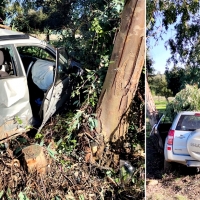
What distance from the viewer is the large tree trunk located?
86.0 inches

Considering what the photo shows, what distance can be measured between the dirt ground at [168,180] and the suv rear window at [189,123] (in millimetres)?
214

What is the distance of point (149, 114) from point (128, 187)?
1.33 m

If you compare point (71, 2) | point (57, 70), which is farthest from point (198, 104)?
point (71, 2)

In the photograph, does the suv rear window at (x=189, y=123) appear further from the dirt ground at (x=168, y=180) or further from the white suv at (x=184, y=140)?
the dirt ground at (x=168, y=180)

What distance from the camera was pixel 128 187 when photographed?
286 cm

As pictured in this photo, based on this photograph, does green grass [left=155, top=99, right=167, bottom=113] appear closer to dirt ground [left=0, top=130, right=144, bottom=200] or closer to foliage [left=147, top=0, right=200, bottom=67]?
foliage [left=147, top=0, right=200, bottom=67]

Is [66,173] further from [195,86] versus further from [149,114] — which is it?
[195,86]

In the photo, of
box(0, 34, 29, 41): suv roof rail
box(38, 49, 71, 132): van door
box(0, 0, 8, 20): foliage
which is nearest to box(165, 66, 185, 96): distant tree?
box(38, 49, 71, 132): van door

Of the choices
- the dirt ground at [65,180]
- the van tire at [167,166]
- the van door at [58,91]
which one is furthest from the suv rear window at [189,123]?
the van door at [58,91]

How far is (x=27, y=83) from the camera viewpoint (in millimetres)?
3246

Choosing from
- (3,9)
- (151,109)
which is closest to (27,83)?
(151,109)

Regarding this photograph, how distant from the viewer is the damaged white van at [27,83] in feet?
9.53

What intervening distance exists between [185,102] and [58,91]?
176 centimetres

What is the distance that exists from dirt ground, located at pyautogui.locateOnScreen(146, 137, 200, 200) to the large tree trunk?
75 centimetres
